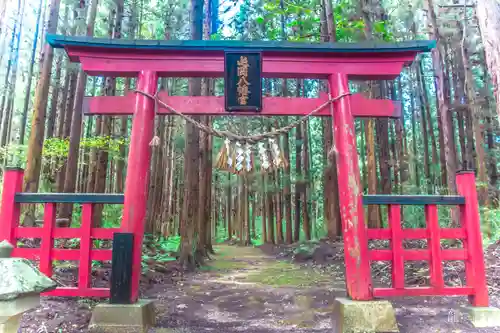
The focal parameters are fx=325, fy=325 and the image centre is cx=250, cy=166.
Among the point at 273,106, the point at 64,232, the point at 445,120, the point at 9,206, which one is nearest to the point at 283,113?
the point at 273,106

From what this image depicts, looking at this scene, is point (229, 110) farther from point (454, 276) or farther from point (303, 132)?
point (303, 132)

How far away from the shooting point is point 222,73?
542cm

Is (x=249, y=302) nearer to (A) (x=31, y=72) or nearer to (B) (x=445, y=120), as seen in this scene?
(B) (x=445, y=120)

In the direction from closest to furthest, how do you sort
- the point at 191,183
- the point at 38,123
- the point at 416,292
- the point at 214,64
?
the point at 416,292 → the point at 214,64 → the point at 38,123 → the point at 191,183

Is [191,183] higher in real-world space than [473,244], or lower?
higher

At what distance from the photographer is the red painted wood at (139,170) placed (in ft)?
A: 15.6

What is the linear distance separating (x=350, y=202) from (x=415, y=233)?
1.05 metres

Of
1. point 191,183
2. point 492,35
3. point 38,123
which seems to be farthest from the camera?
point 191,183

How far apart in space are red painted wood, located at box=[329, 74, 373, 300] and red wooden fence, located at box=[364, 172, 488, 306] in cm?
15

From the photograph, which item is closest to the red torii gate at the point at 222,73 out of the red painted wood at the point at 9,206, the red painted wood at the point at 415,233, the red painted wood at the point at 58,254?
the red painted wood at the point at 415,233

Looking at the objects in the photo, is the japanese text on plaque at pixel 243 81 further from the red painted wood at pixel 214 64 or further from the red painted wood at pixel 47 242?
the red painted wood at pixel 47 242

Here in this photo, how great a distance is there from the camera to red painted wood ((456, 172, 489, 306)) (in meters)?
4.78

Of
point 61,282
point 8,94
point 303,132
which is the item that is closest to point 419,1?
point 303,132

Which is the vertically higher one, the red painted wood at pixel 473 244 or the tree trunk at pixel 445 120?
the tree trunk at pixel 445 120
